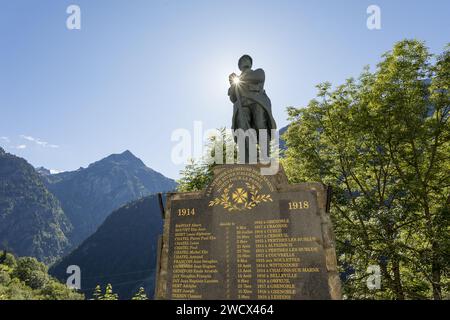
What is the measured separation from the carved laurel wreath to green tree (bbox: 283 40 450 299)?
849cm

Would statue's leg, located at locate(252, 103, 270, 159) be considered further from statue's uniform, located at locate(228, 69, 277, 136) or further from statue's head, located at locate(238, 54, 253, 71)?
statue's head, located at locate(238, 54, 253, 71)

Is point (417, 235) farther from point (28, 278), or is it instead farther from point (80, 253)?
point (80, 253)

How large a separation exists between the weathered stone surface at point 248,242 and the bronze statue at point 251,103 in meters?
1.68

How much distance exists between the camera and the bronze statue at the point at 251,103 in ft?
29.6

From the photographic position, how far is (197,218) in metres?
7.68

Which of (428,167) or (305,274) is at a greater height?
(428,167)

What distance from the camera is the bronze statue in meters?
9.02

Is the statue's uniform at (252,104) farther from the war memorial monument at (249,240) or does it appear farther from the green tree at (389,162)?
the green tree at (389,162)

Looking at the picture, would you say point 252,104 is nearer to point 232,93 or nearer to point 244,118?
point 244,118

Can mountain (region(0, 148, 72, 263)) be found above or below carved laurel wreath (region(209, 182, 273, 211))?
above

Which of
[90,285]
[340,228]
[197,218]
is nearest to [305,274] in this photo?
Answer: [197,218]

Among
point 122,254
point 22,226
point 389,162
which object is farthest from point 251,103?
point 22,226

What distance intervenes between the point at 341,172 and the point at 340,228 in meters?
3.15

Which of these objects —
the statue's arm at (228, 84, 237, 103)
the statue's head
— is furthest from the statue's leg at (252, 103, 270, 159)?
the statue's head
